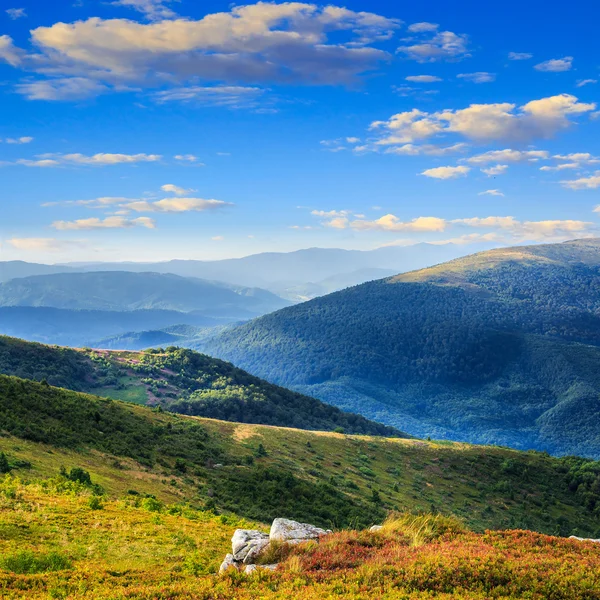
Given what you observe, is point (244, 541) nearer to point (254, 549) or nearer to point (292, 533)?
point (254, 549)

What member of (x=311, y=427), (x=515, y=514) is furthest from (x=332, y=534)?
(x=311, y=427)

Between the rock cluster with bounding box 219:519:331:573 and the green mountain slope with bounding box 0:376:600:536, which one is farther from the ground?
the rock cluster with bounding box 219:519:331:573

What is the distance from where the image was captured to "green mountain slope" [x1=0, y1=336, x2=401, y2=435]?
8825 centimetres

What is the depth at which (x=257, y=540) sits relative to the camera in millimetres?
14688

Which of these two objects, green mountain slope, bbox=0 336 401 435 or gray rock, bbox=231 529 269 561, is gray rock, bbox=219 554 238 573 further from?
green mountain slope, bbox=0 336 401 435

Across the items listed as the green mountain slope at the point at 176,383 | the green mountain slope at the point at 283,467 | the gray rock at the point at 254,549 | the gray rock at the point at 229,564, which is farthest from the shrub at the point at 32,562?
the green mountain slope at the point at 176,383

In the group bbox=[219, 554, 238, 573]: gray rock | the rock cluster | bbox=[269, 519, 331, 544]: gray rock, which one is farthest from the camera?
bbox=[269, 519, 331, 544]: gray rock

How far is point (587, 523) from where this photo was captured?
55781mm

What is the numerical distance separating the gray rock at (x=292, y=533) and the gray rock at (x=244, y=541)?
0.36 m

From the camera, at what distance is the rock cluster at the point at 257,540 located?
13.7m

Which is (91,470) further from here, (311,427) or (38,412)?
(311,427)

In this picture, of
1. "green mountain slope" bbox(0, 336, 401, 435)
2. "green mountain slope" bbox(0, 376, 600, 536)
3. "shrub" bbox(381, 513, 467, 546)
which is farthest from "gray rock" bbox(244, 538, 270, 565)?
"green mountain slope" bbox(0, 336, 401, 435)

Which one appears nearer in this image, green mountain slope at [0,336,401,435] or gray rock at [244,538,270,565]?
gray rock at [244,538,270,565]

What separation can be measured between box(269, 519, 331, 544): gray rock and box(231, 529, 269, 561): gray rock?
0.36 metres
